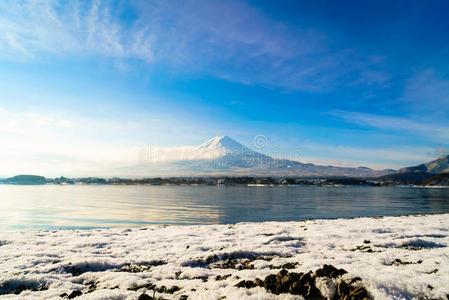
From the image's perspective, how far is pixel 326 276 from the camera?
704 centimetres

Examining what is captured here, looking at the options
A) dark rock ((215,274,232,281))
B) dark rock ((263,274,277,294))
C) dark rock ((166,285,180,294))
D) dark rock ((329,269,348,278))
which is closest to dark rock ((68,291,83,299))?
dark rock ((166,285,180,294))

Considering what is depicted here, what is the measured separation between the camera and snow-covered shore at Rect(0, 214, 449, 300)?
7.05 meters

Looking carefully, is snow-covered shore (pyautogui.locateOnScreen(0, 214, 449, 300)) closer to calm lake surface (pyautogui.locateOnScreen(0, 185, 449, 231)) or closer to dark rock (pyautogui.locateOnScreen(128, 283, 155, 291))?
dark rock (pyautogui.locateOnScreen(128, 283, 155, 291))

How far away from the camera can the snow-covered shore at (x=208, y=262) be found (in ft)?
23.1

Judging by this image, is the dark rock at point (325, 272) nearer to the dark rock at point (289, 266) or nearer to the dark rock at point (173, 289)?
the dark rock at point (289, 266)

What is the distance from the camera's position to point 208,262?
36.5ft

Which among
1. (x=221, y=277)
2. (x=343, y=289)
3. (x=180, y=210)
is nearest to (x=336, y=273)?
(x=343, y=289)

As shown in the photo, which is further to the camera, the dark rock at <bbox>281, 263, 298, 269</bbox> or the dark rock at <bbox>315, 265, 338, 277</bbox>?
the dark rock at <bbox>281, 263, 298, 269</bbox>

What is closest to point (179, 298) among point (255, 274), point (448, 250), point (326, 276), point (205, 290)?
point (205, 290)

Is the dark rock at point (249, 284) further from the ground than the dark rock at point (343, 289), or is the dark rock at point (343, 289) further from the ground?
the dark rock at point (343, 289)

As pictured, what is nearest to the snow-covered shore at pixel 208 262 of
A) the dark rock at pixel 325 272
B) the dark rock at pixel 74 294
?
the dark rock at pixel 74 294

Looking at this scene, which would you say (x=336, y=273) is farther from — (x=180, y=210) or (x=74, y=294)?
(x=180, y=210)

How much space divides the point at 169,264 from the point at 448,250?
11.7 m

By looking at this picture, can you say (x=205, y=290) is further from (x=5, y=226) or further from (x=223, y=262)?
Result: (x=5, y=226)
